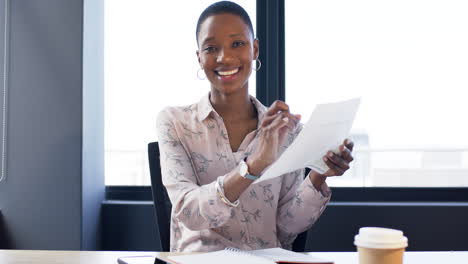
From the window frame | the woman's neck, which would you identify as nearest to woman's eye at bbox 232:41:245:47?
the woman's neck

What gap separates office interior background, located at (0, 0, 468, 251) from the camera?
2.30m

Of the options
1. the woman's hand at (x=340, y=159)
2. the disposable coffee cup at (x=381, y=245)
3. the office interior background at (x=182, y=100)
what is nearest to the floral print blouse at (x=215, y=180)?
the woman's hand at (x=340, y=159)

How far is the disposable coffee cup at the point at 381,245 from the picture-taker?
0.76 meters

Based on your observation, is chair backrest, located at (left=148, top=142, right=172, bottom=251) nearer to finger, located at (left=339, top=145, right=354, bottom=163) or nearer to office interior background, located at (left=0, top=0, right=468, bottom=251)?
finger, located at (left=339, top=145, right=354, bottom=163)

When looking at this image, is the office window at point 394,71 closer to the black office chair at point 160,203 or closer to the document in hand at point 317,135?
the black office chair at point 160,203

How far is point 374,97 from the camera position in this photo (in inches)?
97.4

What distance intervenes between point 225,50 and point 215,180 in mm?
367

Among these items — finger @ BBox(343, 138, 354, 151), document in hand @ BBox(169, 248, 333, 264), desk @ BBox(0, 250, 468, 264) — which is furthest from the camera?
finger @ BBox(343, 138, 354, 151)

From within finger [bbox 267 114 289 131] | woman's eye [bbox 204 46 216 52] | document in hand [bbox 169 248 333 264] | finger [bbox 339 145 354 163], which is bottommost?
document in hand [bbox 169 248 333 264]

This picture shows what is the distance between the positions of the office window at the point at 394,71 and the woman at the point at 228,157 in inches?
38.9

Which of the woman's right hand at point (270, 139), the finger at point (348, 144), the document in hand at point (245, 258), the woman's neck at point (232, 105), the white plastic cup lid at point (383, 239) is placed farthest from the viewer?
the woman's neck at point (232, 105)

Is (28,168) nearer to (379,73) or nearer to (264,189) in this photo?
(264,189)

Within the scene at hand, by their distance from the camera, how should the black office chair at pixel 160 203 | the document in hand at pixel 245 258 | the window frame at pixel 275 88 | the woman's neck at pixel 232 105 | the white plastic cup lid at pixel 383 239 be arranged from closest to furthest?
the white plastic cup lid at pixel 383 239
the document in hand at pixel 245 258
the black office chair at pixel 160 203
the woman's neck at pixel 232 105
the window frame at pixel 275 88

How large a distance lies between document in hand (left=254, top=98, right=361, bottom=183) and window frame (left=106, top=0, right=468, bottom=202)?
1341 mm
